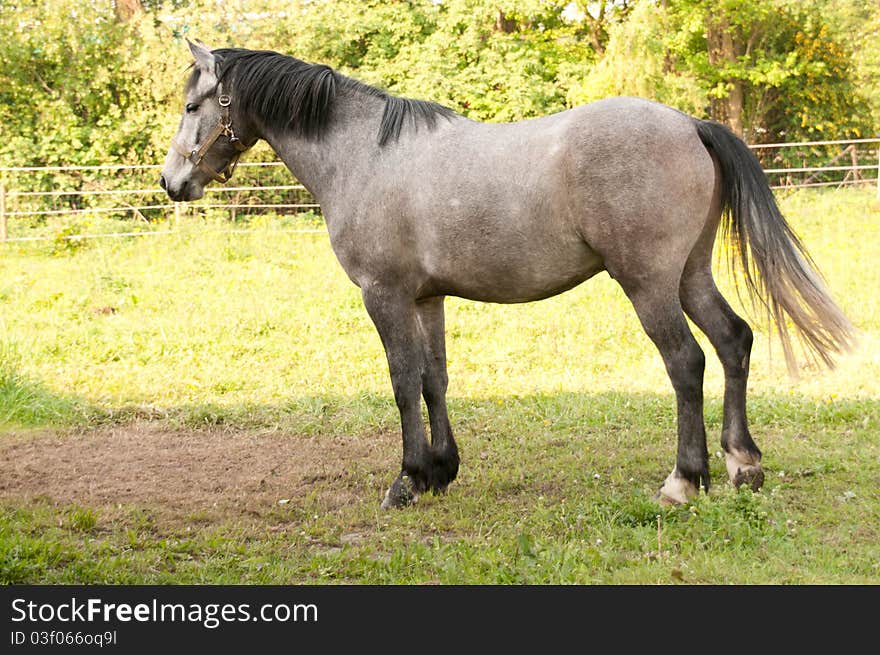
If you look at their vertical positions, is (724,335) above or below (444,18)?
below

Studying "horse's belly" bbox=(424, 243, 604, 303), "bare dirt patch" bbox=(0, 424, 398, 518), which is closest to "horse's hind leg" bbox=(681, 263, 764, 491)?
"horse's belly" bbox=(424, 243, 604, 303)

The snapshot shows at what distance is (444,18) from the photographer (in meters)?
20.2

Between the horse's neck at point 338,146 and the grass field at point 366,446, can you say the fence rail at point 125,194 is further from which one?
the horse's neck at point 338,146

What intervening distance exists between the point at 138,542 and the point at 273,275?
7.94m

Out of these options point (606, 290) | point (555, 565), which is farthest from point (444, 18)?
point (555, 565)

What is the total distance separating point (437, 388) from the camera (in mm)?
5242

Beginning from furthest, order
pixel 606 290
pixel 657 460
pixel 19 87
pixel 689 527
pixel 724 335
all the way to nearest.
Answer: pixel 19 87 < pixel 606 290 < pixel 657 460 < pixel 724 335 < pixel 689 527

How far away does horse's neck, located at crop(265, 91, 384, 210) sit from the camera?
499 centimetres

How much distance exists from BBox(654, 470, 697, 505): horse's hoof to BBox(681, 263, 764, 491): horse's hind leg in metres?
0.36

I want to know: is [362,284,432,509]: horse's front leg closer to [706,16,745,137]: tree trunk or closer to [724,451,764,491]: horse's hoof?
[724,451,764,491]: horse's hoof

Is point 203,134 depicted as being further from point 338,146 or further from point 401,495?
point 401,495

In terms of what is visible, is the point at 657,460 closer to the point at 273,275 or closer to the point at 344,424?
the point at 344,424

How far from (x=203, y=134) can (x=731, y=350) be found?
10.4 ft
